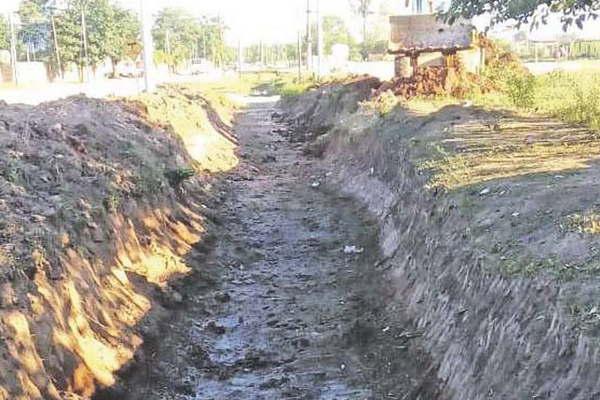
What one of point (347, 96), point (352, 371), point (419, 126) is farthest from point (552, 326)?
point (347, 96)

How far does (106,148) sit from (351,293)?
20.5 feet

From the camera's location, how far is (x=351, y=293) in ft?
Answer: 36.9

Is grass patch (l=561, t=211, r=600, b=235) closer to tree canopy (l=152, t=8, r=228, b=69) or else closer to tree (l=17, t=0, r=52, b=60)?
tree (l=17, t=0, r=52, b=60)

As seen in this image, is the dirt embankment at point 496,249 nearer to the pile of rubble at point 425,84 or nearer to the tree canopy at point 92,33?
the pile of rubble at point 425,84

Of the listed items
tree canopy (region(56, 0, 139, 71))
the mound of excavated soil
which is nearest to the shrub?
the mound of excavated soil

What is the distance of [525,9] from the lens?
25.7 feet

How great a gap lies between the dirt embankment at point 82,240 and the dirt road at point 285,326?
1.54 feet

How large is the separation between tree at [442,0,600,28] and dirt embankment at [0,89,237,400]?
5445 mm

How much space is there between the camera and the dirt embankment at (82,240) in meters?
7.17

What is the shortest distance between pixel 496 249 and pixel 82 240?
541 centimetres

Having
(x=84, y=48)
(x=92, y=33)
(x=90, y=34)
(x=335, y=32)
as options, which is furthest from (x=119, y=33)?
(x=335, y=32)

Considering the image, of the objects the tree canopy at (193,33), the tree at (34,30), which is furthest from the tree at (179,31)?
the tree at (34,30)

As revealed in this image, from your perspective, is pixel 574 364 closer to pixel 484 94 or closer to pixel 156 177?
pixel 156 177

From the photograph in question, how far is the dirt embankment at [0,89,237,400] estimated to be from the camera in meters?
7.17
